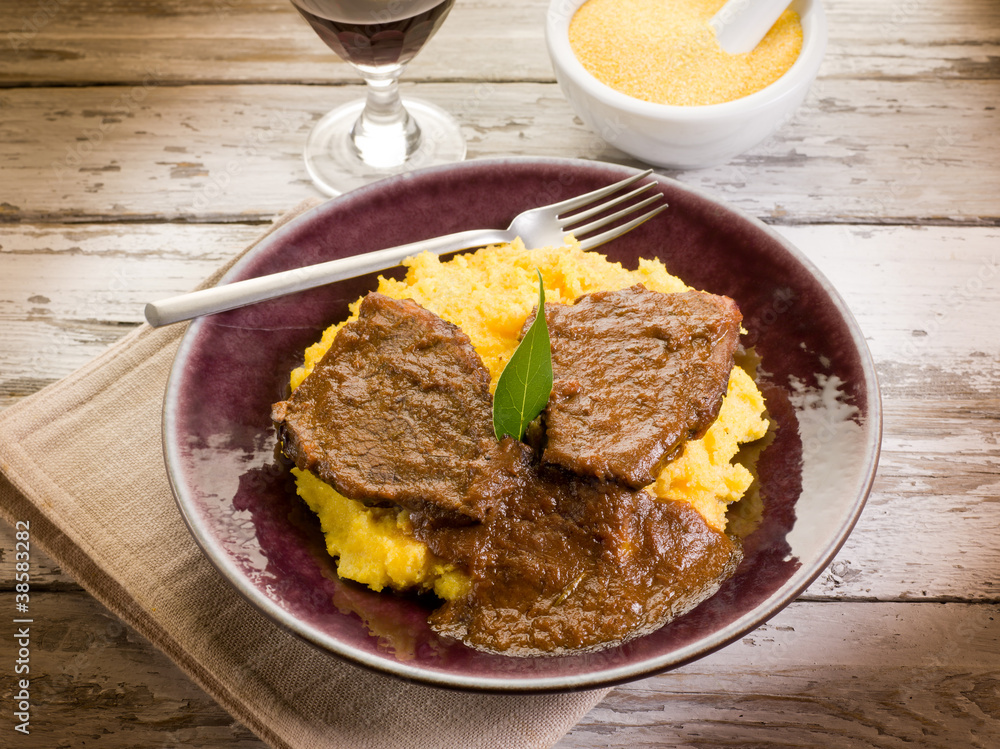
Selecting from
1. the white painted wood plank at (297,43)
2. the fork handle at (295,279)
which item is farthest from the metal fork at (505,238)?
the white painted wood plank at (297,43)

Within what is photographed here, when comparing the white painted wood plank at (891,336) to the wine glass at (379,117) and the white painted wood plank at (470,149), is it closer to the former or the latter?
the white painted wood plank at (470,149)

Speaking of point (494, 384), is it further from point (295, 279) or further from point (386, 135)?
point (386, 135)

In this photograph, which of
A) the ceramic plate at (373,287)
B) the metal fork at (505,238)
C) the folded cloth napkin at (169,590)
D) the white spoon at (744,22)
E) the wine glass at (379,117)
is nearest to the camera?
the ceramic plate at (373,287)

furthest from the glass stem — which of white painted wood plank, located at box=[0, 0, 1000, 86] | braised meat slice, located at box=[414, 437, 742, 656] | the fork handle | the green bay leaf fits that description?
braised meat slice, located at box=[414, 437, 742, 656]

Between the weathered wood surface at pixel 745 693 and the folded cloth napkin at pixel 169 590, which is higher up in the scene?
the folded cloth napkin at pixel 169 590

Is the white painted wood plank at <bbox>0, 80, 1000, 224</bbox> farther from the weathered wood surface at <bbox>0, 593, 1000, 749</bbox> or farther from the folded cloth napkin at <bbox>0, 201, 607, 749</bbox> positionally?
the weathered wood surface at <bbox>0, 593, 1000, 749</bbox>

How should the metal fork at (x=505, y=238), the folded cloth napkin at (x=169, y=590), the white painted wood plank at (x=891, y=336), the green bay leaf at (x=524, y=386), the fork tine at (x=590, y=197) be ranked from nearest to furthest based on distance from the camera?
the green bay leaf at (x=524, y=386), the folded cloth napkin at (x=169, y=590), the metal fork at (x=505, y=238), the white painted wood plank at (x=891, y=336), the fork tine at (x=590, y=197)

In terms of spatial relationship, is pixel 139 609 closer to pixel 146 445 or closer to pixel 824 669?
pixel 146 445
